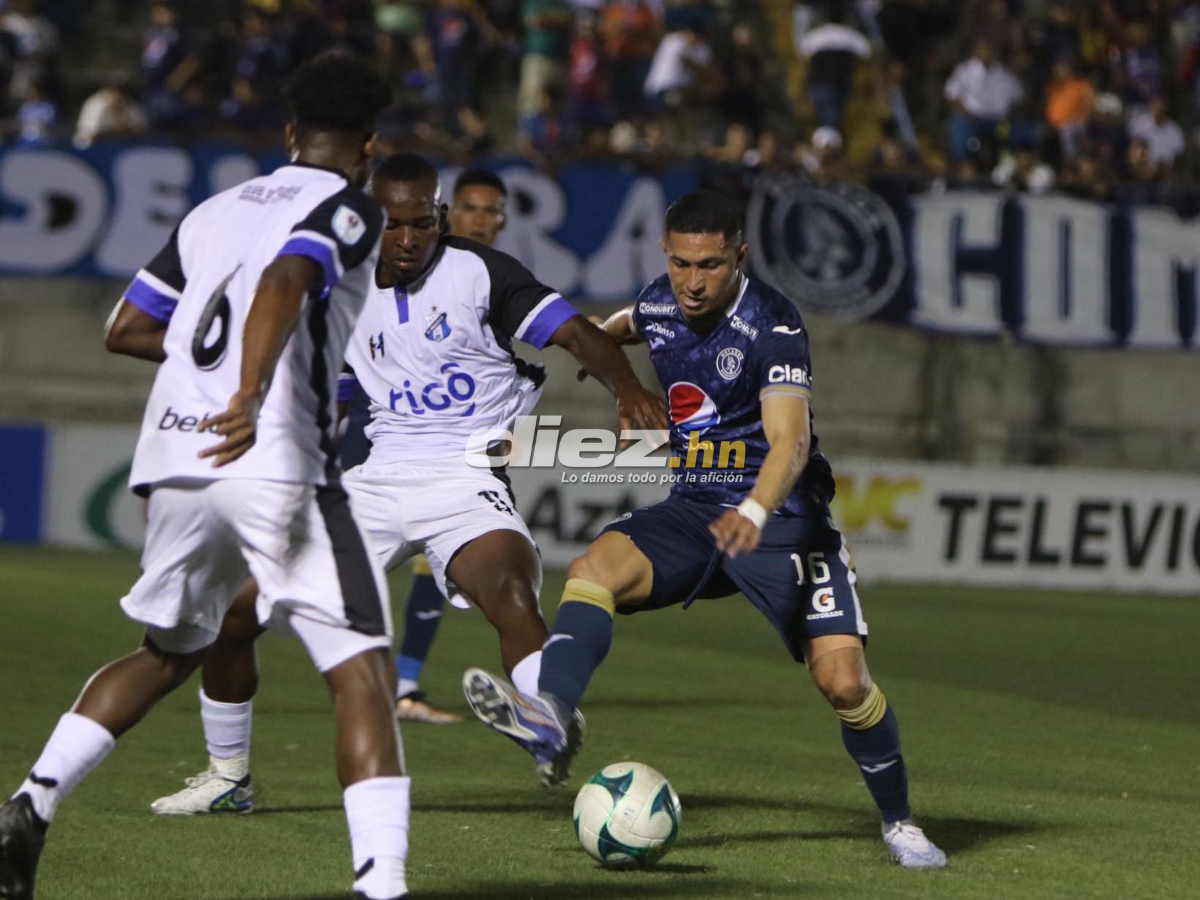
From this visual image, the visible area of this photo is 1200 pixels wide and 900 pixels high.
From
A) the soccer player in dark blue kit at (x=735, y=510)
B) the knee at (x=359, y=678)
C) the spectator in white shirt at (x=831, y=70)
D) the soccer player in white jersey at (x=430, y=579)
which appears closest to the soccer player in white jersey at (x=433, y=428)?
the soccer player in dark blue kit at (x=735, y=510)

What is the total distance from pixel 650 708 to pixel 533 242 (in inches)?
377

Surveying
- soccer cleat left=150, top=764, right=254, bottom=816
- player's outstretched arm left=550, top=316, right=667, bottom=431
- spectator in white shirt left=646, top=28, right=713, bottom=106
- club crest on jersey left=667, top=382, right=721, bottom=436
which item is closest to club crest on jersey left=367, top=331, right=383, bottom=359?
player's outstretched arm left=550, top=316, right=667, bottom=431

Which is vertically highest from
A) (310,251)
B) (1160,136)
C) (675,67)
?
(675,67)

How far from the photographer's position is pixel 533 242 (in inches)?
730


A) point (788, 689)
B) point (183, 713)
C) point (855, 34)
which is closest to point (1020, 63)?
point (855, 34)

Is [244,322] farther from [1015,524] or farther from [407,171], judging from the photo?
[1015,524]

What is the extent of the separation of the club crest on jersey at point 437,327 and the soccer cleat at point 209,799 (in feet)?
5.58

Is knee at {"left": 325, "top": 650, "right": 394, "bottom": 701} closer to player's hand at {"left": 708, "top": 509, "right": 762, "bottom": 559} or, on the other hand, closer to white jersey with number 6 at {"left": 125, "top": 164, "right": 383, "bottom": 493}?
white jersey with number 6 at {"left": 125, "top": 164, "right": 383, "bottom": 493}

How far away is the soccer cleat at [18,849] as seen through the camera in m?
4.55

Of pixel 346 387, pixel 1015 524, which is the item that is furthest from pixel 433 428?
pixel 1015 524

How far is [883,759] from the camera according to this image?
19.2 ft

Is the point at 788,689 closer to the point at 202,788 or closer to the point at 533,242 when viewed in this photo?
the point at 202,788

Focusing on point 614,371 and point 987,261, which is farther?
point 987,261

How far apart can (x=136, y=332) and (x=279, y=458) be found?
67 centimetres
